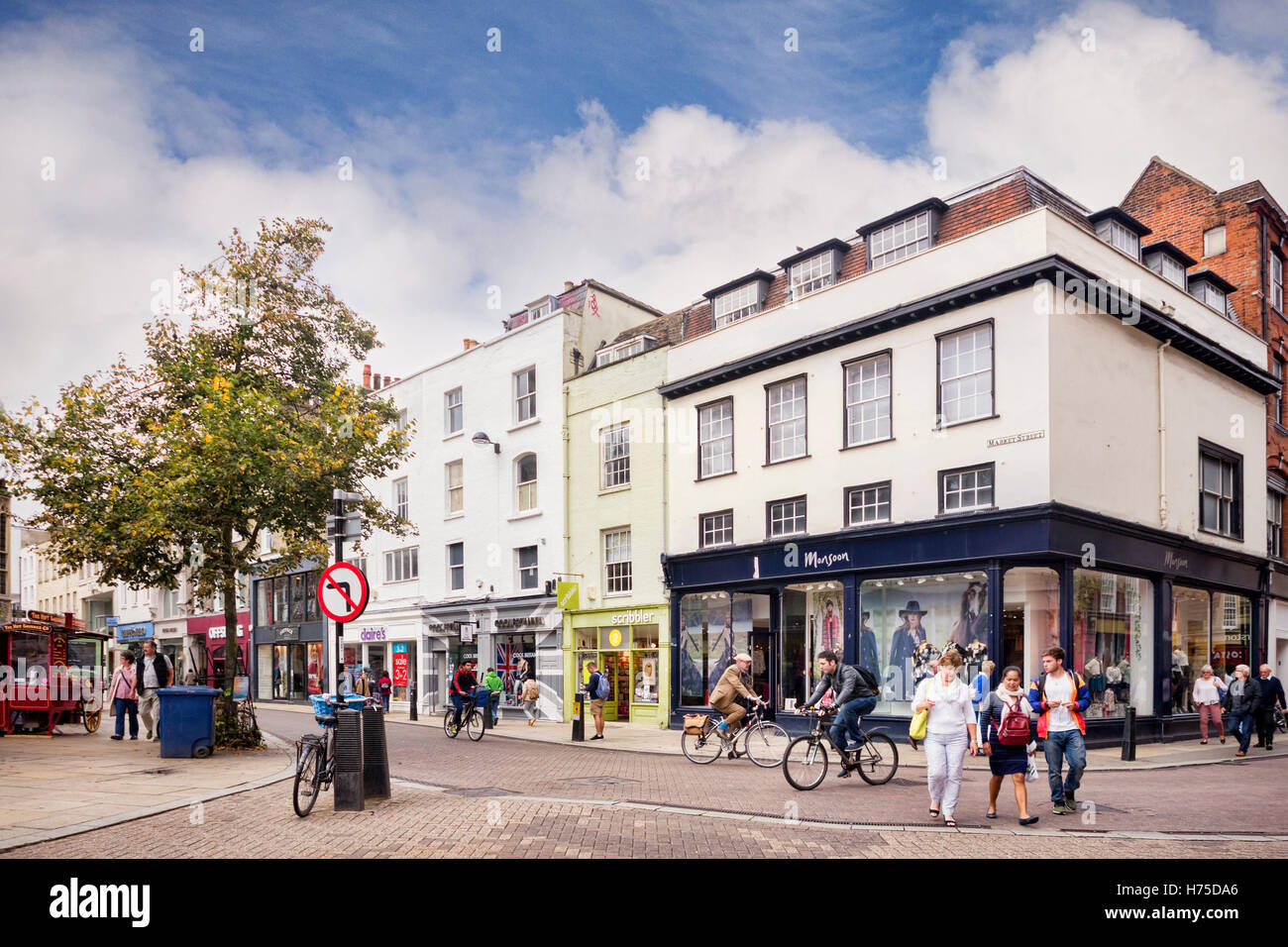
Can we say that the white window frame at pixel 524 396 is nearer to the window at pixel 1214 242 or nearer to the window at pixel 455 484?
the window at pixel 455 484

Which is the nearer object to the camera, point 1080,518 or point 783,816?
point 783,816

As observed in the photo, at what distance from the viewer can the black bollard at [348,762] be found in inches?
424

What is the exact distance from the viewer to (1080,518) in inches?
733

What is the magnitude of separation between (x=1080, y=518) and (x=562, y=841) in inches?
526

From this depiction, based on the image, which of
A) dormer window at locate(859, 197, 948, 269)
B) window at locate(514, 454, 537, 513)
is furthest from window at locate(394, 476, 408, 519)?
dormer window at locate(859, 197, 948, 269)

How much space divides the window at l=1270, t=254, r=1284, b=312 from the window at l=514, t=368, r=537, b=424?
70.4ft

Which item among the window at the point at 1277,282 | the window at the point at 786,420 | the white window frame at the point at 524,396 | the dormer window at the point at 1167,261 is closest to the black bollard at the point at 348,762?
the window at the point at 786,420

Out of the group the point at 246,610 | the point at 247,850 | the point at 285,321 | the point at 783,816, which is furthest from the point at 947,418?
the point at 246,610

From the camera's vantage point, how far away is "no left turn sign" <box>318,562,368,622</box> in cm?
1066

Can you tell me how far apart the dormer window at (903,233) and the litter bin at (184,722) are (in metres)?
15.9

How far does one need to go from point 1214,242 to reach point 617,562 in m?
19.1

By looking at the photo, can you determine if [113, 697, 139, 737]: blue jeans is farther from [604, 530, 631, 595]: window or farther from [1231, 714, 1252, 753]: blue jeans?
[1231, 714, 1252, 753]: blue jeans

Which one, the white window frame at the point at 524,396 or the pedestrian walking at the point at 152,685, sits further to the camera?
the white window frame at the point at 524,396
